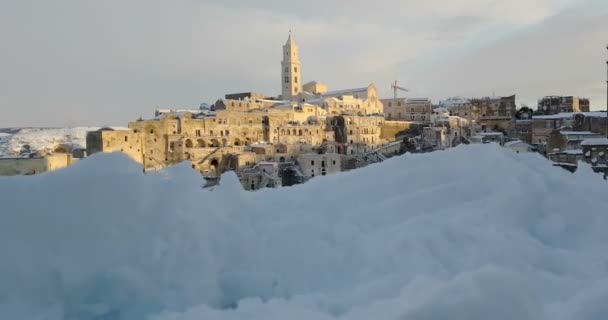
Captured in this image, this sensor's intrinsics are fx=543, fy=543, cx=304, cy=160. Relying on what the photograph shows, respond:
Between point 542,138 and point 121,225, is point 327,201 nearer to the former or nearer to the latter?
point 121,225

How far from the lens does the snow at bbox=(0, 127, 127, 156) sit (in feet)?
169

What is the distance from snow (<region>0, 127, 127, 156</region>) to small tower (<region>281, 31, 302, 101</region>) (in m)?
24.2

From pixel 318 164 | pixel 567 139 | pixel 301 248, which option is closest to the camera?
pixel 301 248

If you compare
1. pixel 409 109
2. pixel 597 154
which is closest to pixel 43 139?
pixel 409 109

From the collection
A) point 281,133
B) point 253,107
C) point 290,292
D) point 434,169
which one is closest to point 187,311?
point 290,292

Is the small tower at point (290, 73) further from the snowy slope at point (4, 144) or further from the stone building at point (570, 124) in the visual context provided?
the snowy slope at point (4, 144)

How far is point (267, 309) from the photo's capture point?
23.7ft

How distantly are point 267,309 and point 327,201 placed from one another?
13.4ft

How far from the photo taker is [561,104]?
56.7 m

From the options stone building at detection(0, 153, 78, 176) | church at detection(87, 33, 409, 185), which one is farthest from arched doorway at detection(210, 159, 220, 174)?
stone building at detection(0, 153, 78, 176)

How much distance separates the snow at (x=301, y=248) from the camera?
6.91 m

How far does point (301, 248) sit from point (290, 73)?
59.3 meters

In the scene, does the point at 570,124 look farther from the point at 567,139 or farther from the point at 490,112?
the point at 490,112

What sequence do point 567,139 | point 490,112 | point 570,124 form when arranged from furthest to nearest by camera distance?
1. point 490,112
2. point 570,124
3. point 567,139
